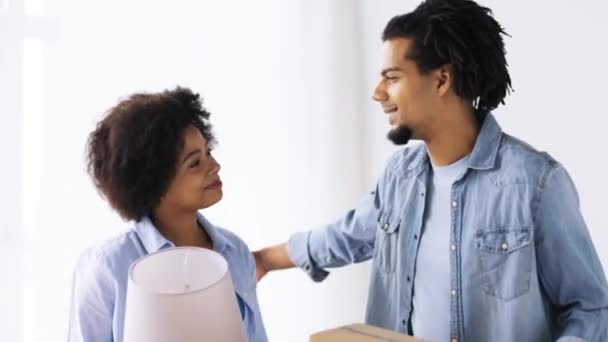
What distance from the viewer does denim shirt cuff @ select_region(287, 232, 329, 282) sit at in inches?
65.5

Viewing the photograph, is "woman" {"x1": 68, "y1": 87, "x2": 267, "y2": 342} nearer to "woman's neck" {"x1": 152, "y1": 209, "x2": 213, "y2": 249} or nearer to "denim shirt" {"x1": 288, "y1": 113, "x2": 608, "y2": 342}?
"woman's neck" {"x1": 152, "y1": 209, "x2": 213, "y2": 249}

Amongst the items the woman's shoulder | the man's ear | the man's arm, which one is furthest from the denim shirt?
the woman's shoulder

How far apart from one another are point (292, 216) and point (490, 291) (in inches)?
41.0

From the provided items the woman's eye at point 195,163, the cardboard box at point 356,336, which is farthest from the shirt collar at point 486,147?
the woman's eye at point 195,163

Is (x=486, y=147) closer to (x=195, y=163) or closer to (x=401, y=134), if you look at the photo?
(x=401, y=134)

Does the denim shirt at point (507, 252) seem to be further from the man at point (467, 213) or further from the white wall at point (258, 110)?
the white wall at point (258, 110)

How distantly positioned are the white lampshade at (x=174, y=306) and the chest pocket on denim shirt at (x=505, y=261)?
0.58 m

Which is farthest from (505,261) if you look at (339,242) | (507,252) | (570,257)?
(339,242)

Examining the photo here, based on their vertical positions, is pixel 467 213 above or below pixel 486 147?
below

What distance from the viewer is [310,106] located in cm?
232

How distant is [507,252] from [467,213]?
116 mm

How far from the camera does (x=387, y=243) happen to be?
4.85 ft

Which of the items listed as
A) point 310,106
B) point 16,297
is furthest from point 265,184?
point 16,297

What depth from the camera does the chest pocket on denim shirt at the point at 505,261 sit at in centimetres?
128
